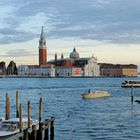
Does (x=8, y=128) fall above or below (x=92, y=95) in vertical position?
below

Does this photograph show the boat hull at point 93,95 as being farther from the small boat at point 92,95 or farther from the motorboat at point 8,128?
the motorboat at point 8,128

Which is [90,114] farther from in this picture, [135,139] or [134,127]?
[135,139]

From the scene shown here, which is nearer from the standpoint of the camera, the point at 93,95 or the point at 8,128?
the point at 8,128

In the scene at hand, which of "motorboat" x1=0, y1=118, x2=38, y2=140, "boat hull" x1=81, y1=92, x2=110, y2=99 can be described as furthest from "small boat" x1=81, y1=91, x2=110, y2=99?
"motorboat" x1=0, y1=118, x2=38, y2=140

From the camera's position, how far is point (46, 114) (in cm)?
3391

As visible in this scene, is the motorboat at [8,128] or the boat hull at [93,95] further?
the boat hull at [93,95]

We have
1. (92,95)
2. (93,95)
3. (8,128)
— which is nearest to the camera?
(8,128)

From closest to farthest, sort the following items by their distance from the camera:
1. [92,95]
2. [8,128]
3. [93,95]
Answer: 1. [8,128]
2. [92,95]
3. [93,95]

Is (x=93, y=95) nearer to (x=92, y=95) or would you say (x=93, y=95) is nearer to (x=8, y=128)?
(x=92, y=95)

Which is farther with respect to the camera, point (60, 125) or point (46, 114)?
point (46, 114)

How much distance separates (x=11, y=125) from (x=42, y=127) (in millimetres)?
1369

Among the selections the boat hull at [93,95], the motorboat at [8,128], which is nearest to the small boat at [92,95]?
the boat hull at [93,95]

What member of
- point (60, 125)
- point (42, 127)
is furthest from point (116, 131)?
point (42, 127)

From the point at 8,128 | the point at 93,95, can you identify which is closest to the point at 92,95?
the point at 93,95
